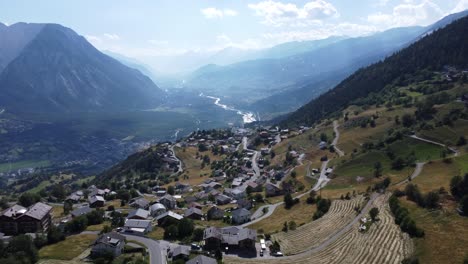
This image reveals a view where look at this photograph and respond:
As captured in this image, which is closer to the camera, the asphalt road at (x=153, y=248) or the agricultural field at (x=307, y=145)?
the asphalt road at (x=153, y=248)

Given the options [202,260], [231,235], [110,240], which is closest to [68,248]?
[110,240]

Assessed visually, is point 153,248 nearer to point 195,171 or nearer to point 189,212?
point 189,212

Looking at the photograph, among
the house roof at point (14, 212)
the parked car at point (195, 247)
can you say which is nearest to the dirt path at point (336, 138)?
the parked car at point (195, 247)

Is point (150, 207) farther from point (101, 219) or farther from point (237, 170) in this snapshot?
point (237, 170)

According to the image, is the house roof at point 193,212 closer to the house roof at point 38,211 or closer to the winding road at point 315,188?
the winding road at point 315,188

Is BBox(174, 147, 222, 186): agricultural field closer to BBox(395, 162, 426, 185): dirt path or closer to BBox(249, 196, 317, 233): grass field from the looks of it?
BBox(249, 196, 317, 233): grass field

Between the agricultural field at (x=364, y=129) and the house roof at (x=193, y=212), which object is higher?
the agricultural field at (x=364, y=129)

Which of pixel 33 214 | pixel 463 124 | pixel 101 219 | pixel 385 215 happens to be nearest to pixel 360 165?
pixel 463 124
